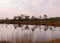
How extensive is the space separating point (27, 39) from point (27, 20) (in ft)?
84.3

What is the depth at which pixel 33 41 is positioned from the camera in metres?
12.1

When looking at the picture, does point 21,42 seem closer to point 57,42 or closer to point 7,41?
point 7,41

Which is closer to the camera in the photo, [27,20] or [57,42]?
[57,42]

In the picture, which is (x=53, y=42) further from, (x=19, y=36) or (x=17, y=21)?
(x=17, y=21)

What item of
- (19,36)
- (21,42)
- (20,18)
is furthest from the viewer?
(20,18)

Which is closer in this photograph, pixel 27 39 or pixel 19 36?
pixel 27 39

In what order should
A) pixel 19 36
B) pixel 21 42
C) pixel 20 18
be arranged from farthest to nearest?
pixel 20 18, pixel 19 36, pixel 21 42

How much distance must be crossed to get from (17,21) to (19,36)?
23.6m

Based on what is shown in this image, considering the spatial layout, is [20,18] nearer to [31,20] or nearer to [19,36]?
[31,20]

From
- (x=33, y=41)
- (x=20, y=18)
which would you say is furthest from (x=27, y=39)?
(x=20, y=18)

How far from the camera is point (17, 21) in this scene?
1448 inches

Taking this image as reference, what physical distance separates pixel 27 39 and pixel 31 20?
1000 inches

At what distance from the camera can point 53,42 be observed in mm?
12141

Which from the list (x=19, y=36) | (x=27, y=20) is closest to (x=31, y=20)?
(x=27, y=20)
